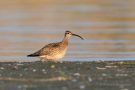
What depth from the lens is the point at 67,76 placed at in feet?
49.4

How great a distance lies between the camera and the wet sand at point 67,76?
13930 mm

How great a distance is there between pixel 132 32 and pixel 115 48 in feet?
17.2

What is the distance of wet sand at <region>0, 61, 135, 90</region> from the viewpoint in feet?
45.7

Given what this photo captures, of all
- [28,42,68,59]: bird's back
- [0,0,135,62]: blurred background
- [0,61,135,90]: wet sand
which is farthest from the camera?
[0,0,135,62]: blurred background

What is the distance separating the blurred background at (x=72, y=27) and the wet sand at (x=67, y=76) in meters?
4.54

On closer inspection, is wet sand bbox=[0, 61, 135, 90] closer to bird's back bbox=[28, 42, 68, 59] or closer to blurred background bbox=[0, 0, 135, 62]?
bird's back bbox=[28, 42, 68, 59]

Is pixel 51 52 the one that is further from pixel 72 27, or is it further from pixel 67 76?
pixel 72 27

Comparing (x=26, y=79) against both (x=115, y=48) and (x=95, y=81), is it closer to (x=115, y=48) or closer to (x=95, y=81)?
(x=95, y=81)

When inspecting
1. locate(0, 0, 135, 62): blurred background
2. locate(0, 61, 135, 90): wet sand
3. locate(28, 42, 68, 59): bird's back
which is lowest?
locate(0, 61, 135, 90): wet sand

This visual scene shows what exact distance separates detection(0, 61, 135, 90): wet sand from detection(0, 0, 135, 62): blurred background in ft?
14.9

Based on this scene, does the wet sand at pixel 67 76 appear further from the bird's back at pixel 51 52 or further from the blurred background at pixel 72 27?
the blurred background at pixel 72 27

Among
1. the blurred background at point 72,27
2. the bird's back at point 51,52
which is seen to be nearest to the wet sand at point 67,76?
the bird's back at point 51,52

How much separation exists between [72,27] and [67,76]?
17.2 metres

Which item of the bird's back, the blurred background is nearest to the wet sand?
the bird's back
